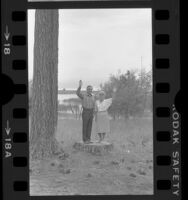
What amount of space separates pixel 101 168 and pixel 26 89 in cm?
54

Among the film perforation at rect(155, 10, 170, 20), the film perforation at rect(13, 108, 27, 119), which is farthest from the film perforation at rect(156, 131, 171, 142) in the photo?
the film perforation at rect(13, 108, 27, 119)

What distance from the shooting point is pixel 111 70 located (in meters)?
2.69

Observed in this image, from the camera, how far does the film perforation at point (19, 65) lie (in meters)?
2.65

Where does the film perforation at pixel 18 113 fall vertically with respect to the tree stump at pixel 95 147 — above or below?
above

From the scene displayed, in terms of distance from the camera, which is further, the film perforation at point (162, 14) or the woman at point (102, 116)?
the woman at point (102, 116)

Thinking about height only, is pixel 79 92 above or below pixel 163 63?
below

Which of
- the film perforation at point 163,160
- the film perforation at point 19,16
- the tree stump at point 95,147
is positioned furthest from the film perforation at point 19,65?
the film perforation at point 163,160

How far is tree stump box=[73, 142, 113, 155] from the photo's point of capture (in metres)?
2.72

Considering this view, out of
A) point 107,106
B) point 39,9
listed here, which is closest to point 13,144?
point 107,106

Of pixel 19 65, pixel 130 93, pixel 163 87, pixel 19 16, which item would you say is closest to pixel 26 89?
pixel 19 65

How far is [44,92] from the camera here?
278 centimetres

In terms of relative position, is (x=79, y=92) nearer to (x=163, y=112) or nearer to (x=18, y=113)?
(x=18, y=113)

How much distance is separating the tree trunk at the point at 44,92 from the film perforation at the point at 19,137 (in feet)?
0.21

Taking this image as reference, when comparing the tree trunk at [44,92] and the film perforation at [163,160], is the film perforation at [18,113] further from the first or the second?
the film perforation at [163,160]
